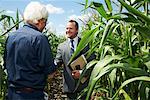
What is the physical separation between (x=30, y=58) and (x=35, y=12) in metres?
0.35

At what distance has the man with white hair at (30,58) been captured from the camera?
261 cm

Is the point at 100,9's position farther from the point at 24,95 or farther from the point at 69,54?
the point at 69,54

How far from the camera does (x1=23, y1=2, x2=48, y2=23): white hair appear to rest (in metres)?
2.69

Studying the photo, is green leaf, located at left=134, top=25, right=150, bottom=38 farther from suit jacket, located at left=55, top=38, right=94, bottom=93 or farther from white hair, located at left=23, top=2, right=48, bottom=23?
suit jacket, located at left=55, top=38, right=94, bottom=93

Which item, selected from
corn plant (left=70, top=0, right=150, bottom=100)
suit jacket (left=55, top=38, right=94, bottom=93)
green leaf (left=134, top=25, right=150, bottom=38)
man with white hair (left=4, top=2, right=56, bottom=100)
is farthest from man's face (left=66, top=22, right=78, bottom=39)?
green leaf (left=134, top=25, right=150, bottom=38)

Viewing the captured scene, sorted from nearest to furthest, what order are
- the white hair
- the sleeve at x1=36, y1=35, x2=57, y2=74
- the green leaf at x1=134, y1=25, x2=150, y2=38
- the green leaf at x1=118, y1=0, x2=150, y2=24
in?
the green leaf at x1=118, y1=0, x2=150, y2=24, the green leaf at x1=134, y1=25, x2=150, y2=38, the sleeve at x1=36, y1=35, x2=57, y2=74, the white hair

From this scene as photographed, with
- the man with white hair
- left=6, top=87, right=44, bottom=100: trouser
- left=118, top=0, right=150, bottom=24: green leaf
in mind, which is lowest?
left=6, top=87, right=44, bottom=100: trouser

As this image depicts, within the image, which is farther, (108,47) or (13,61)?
(13,61)

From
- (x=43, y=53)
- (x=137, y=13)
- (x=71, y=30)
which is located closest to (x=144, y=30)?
(x=137, y=13)

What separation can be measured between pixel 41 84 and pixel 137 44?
1.05 metres

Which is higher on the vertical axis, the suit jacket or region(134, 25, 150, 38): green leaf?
region(134, 25, 150, 38): green leaf

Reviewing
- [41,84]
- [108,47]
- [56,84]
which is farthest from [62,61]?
[56,84]

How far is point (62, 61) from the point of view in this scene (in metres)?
3.74

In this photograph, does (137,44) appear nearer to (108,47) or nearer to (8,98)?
(108,47)
